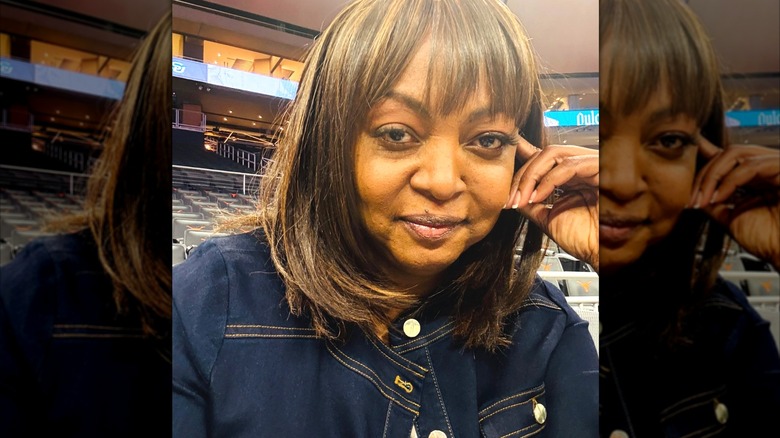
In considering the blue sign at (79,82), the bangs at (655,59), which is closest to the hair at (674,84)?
the bangs at (655,59)

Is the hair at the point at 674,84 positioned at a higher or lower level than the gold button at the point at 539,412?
higher

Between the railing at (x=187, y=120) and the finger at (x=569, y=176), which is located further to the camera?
the finger at (x=569, y=176)

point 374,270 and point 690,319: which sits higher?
point 374,270

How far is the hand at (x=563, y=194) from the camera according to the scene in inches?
71.7

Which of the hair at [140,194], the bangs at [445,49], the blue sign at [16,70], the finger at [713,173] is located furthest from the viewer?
the finger at [713,173]

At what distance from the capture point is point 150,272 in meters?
1.61

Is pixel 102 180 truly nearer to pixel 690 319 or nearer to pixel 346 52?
pixel 346 52

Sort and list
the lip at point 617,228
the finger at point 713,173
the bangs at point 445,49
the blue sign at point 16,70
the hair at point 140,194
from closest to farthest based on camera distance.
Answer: the blue sign at point 16,70 → the hair at point 140,194 → the bangs at point 445,49 → the finger at point 713,173 → the lip at point 617,228

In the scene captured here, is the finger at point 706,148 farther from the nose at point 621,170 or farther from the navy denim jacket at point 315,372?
the navy denim jacket at point 315,372

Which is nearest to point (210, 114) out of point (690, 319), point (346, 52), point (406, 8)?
point (346, 52)

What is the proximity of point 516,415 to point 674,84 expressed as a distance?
1284 mm

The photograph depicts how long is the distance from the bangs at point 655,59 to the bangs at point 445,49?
352mm

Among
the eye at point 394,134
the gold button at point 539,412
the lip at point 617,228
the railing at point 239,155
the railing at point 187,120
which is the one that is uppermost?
the railing at point 187,120

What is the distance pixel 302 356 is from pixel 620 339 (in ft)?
3.78
